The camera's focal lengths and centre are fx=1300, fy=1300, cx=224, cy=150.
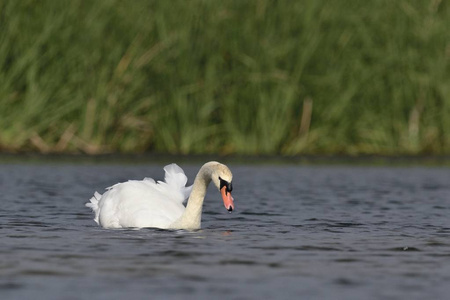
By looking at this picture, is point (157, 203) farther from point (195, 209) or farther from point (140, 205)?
point (195, 209)

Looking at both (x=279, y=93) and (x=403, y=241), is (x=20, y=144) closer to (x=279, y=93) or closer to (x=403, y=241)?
(x=279, y=93)

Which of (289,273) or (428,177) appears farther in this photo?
(428,177)

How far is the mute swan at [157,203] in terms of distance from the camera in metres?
11.8

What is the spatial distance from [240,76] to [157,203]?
28.7ft

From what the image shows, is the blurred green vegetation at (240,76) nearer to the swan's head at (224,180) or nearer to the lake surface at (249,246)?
the lake surface at (249,246)

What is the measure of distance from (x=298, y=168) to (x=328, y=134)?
0.84 meters

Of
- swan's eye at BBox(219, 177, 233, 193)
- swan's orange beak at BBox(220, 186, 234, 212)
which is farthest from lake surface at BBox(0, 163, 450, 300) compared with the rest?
swan's eye at BBox(219, 177, 233, 193)

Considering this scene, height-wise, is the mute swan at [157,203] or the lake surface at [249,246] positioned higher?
the mute swan at [157,203]

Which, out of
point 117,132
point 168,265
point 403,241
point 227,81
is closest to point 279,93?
point 227,81

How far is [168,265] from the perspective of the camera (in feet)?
30.2

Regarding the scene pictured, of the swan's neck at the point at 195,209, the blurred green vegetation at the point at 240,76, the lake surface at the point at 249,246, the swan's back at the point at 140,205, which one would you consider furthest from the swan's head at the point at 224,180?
the blurred green vegetation at the point at 240,76

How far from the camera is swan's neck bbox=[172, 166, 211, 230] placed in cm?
1179

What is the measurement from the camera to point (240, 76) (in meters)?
21.0

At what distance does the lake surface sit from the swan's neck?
11cm
